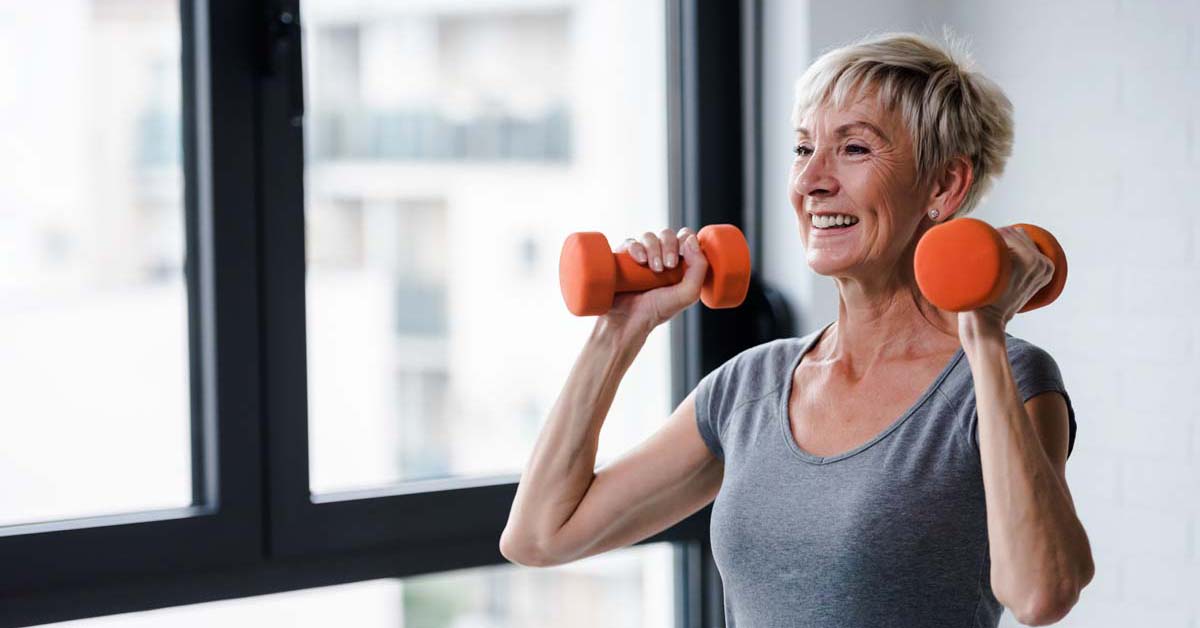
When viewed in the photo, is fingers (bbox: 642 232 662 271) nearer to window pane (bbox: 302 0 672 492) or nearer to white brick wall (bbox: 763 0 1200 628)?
window pane (bbox: 302 0 672 492)

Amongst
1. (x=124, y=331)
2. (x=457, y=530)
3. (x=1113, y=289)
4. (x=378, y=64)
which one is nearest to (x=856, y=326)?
(x=1113, y=289)

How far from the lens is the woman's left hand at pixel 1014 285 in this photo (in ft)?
3.88

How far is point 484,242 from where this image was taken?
2.23m

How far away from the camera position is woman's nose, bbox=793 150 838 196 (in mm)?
1430

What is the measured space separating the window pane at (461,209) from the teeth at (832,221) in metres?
0.67

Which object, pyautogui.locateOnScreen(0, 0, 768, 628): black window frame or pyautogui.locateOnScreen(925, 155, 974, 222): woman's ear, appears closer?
pyautogui.locateOnScreen(925, 155, 974, 222): woman's ear

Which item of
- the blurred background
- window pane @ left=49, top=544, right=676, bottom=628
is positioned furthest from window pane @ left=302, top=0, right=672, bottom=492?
window pane @ left=49, top=544, right=676, bottom=628

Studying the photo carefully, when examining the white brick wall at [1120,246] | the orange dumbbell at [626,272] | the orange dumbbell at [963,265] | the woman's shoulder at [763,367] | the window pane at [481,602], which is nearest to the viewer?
the orange dumbbell at [963,265]

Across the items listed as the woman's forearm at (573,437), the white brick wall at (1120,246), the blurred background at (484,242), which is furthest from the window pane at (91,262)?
the white brick wall at (1120,246)

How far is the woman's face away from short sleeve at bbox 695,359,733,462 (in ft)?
0.72

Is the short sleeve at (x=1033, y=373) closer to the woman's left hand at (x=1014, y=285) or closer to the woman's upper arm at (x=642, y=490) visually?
the woman's left hand at (x=1014, y=285)

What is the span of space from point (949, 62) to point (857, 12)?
0.79 m

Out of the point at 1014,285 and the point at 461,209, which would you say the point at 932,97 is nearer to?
the point at 1014,285

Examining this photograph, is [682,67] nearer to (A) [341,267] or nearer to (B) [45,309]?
(A) [341,267]
